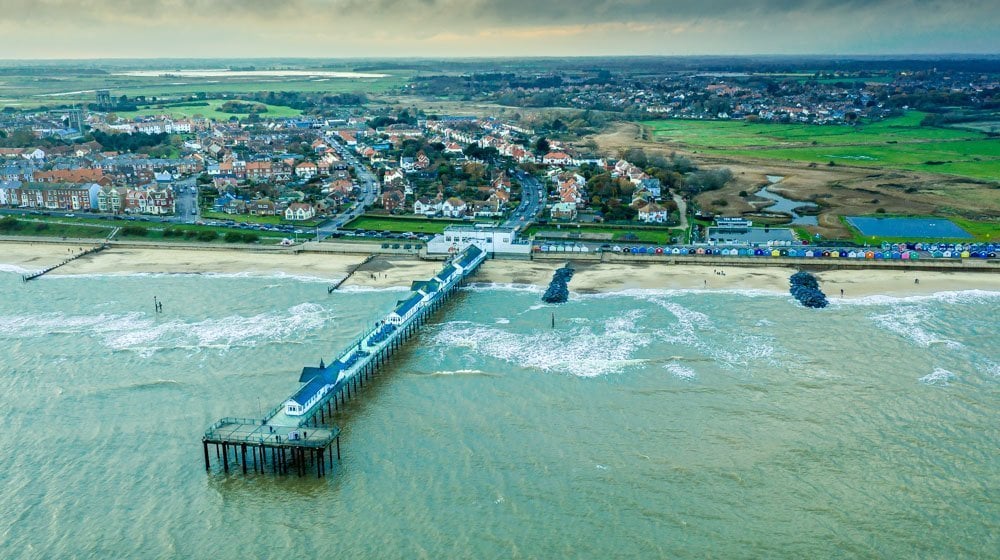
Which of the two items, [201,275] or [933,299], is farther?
[201,275]

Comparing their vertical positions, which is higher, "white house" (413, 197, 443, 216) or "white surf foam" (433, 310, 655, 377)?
"white house" (413, 197, 443, 216)

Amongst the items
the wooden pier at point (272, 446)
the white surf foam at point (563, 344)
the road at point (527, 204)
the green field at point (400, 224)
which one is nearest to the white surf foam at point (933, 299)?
the white surf foam at point (563, 344)

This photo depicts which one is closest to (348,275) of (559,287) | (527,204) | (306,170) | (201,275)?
(201,275)

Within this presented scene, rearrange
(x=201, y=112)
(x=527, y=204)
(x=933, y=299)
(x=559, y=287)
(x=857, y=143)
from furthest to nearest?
(x=201, y=112), (x=857, y=143), (x=527, y=204), (x=559, y=287), (x=933, y=299)

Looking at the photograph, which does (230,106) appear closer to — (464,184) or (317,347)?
(464,184)

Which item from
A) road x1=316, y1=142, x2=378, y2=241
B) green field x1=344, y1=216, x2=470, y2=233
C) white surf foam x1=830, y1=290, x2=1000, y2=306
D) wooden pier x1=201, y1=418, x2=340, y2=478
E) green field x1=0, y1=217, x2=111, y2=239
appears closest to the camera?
wooden pier x1=201, y1=418, x2=340, y2=478

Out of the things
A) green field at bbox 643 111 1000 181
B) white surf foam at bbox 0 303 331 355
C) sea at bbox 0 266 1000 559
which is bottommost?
sea at bbox 0 266 1000 559

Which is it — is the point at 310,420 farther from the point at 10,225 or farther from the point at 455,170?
the point at 455,170

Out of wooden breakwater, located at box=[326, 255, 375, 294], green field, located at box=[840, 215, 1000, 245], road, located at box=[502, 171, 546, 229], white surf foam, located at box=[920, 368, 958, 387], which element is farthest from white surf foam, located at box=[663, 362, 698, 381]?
green field, located at box=[840, 215, 1000, 245]

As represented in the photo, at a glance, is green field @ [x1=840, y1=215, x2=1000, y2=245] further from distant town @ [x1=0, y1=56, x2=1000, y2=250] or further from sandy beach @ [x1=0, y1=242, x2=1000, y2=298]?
sandy beach @ [x1=0, y1=242, x2=1000, y2=298]
